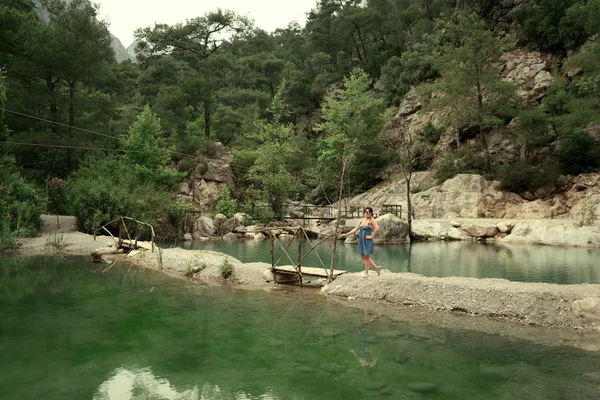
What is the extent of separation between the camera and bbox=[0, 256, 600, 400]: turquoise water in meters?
5.18

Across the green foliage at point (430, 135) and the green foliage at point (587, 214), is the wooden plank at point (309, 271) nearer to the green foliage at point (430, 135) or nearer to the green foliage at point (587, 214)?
the green foliage at point (587, 214)

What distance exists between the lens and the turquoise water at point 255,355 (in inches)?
204

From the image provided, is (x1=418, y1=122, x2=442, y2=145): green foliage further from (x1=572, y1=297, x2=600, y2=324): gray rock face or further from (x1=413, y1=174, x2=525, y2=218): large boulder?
(x1=572, y1=297, x2=600, y2=324): gray rock face

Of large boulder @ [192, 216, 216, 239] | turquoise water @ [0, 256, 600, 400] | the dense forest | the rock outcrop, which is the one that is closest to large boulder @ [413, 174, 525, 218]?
the rock outcrop

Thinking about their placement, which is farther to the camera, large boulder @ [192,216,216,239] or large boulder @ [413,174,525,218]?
large boulder @ [413,174,525,218]

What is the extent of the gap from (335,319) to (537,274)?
8445 millimetres

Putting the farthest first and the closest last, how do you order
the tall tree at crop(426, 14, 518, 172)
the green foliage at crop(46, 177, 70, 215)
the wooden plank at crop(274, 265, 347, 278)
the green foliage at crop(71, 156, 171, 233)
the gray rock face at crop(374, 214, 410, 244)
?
the tall tree at crop(426, 14, 518, 172)
the gray rock face at crop(374, 214, 410, 244)
the green foliage at crop(46, 177, 70, 215)
the green foliage at crop(71, 156, 171, 233)
the wooden plank at crop(274, 265, 347, 278)

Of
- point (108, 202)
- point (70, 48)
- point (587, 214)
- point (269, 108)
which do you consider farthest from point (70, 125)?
point (587, 214)

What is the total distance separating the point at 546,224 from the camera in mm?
23047

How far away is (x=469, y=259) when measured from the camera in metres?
17.2

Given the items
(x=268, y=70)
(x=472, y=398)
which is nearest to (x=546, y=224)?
(x=472, y=398)

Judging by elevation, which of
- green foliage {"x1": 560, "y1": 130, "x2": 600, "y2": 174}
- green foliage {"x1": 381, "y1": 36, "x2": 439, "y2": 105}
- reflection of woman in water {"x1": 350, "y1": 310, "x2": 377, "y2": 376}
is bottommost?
reflection of woman in water {"x1": 350, "y1": 310, "x2": 377, "y2": 376}

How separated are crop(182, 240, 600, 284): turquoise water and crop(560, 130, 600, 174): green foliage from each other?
9587mm

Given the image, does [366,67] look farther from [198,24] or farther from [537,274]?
[537,274]
